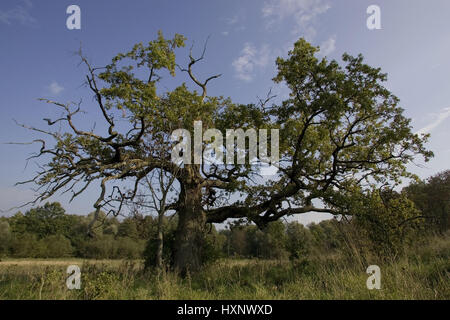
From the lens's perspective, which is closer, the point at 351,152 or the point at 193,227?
the point at 193,227

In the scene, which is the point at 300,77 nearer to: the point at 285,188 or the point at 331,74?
the point at 331,74

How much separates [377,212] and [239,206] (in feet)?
19.4

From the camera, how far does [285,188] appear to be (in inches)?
460

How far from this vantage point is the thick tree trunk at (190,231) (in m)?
11.2

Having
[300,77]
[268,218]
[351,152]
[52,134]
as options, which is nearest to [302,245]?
[268,218]

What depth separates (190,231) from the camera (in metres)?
11.7

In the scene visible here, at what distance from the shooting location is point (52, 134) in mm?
10172

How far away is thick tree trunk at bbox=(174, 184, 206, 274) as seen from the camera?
11180 mm

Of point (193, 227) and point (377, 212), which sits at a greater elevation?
point (377, 212)

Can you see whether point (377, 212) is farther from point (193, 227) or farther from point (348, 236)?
point (193, 227)
